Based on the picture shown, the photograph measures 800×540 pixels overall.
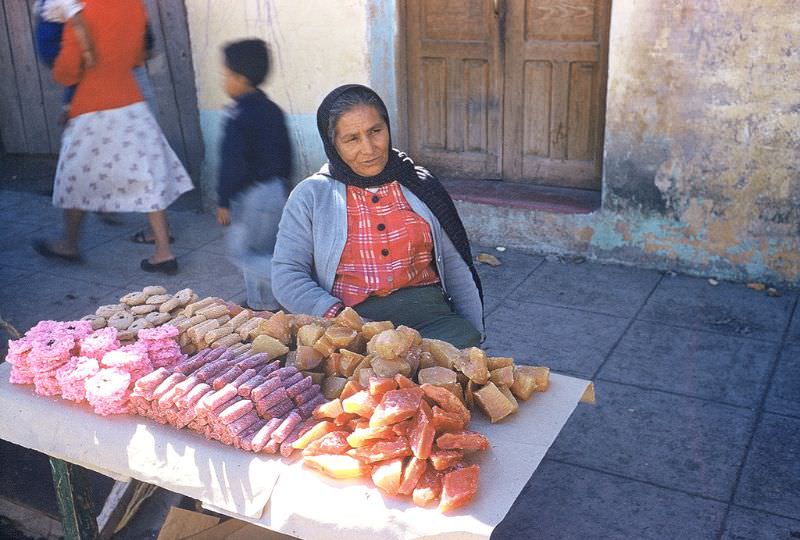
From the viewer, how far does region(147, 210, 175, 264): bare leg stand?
616 cm

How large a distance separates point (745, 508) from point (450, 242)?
1651mm

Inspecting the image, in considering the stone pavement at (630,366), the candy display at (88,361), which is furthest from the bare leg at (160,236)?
the candy display at (88,361)

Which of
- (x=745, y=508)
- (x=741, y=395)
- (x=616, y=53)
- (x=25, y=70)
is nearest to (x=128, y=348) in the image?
(x=745, y=508)

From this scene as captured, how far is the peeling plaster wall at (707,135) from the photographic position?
17.0 ft

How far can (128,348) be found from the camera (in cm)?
278

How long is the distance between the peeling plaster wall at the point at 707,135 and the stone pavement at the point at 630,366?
273 mm

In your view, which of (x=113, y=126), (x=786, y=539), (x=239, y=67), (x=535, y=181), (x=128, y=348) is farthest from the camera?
(x=535, y=181)

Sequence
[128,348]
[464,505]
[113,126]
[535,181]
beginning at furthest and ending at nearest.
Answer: [535,181] < [113,126] < [128,348] < [464,505]

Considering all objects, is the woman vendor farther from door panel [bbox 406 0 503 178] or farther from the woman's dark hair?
door panel [bbox 406 0 503 178]

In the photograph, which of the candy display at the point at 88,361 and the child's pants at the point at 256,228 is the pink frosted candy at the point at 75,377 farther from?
the child's pants at the point at 256,228

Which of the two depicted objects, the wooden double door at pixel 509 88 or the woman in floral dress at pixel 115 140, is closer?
the woman in floral dress at pixel 115 140

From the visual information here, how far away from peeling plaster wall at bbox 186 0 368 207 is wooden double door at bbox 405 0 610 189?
1.58 ft

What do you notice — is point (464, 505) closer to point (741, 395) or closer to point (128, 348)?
point (128, 348)

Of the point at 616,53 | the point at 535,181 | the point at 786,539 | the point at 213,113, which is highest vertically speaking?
the point at 616,53
